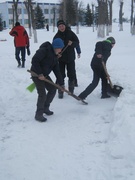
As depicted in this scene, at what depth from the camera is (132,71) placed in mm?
7676

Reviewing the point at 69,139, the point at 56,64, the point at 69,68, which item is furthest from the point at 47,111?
the point at 69,68

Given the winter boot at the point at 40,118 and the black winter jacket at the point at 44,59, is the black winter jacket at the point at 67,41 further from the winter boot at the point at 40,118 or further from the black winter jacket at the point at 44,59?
the winter boot at the point at 40,118

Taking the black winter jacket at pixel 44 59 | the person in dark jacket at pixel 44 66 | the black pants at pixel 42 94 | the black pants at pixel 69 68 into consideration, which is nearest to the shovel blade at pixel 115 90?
the black pants at pixel 69 68

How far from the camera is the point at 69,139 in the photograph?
3785mm

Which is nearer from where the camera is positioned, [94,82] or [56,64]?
[56,64]

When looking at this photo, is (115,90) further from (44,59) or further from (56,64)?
(44,59)

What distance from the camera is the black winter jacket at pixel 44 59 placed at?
4056 millimetres

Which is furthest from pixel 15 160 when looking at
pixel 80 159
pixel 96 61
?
pixel 96 61

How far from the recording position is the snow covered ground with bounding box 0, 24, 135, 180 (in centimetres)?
296

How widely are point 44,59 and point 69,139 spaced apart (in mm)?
1408

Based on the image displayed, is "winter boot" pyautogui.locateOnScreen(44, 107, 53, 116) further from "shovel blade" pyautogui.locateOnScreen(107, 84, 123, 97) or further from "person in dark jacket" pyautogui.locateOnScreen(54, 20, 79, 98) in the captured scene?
"shovel blade" pyautogui.locateOnScreen(107, 84, 123, 97)

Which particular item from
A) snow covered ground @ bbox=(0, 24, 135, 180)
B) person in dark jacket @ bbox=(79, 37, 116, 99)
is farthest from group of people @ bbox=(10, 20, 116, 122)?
snow covered ground @ bbox=(0, 24, 135, 180)

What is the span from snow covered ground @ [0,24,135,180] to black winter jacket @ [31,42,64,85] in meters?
0.96

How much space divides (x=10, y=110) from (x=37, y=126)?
3.25ft
